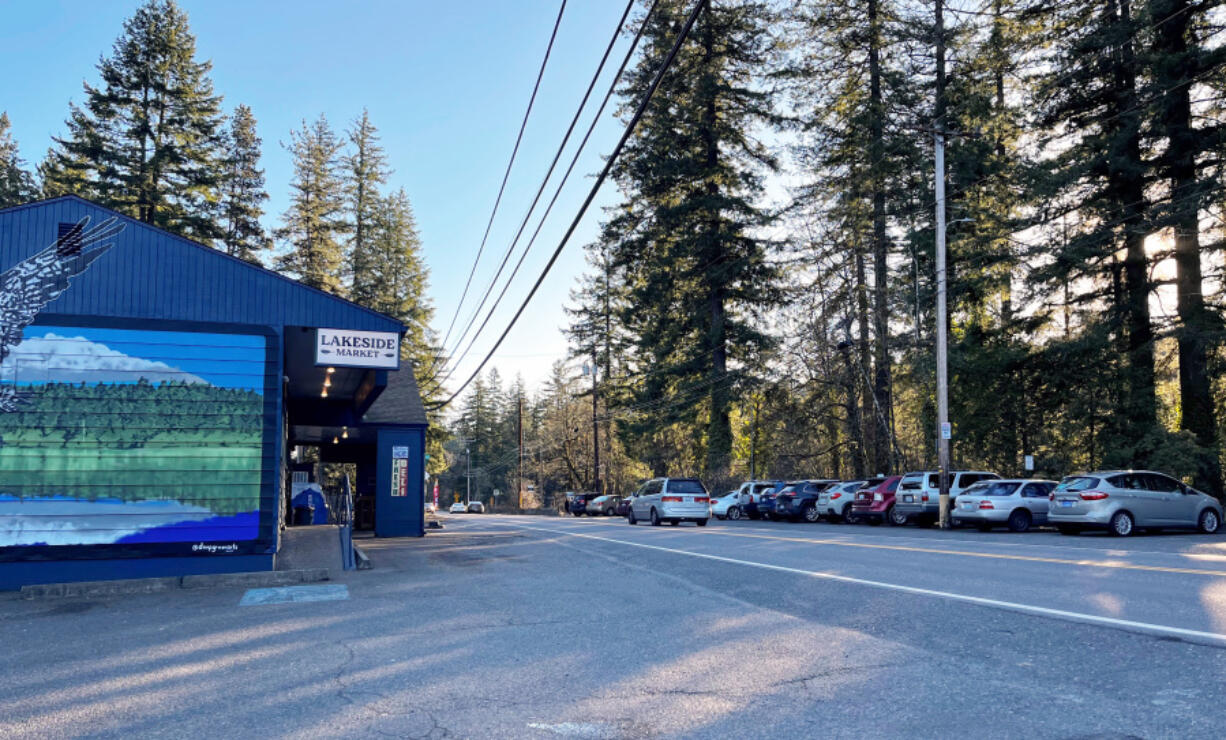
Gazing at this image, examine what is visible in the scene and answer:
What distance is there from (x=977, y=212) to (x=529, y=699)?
31.1 meters

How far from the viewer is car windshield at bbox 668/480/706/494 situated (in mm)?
28906

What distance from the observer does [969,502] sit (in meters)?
23.4

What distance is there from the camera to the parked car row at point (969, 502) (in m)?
19.6

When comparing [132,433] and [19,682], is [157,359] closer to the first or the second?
[132,433]

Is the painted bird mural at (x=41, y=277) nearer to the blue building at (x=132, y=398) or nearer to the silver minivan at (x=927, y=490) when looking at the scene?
the blue building at (x=132, y=398)

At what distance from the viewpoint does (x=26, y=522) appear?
12594 mm

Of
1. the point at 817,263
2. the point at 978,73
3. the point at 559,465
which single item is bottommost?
the point at 559,465

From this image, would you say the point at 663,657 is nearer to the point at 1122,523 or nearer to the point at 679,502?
the point at 1122,523

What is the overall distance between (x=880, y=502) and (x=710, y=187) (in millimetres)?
21536

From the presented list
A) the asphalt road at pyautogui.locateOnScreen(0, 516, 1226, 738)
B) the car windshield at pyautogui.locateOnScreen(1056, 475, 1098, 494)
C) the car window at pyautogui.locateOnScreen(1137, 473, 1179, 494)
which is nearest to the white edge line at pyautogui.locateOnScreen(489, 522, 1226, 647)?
the asphalt road at pyautogui.locateOnScreen(0, 516, 1226, 738)

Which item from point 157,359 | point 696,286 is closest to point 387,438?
point 157,359

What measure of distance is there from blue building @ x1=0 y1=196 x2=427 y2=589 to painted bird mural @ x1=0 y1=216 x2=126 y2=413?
0.02 meters

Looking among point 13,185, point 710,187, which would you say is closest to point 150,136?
point 13,185
